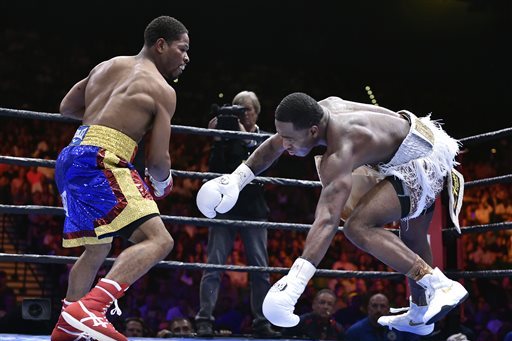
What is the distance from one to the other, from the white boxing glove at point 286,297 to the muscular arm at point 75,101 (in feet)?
3.80

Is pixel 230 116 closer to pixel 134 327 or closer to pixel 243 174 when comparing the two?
pixel 243 174

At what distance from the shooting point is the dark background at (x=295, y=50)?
9.00 metres

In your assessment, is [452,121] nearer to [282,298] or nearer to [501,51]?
[501,51]

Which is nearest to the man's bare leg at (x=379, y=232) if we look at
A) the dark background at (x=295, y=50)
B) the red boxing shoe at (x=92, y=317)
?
the red boxing shoe at (x=92, y=317)

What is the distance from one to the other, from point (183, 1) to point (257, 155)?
582 cm

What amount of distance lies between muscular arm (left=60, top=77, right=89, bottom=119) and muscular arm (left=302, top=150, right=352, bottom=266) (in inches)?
41.5

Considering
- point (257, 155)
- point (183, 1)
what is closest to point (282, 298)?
point (257, 155)

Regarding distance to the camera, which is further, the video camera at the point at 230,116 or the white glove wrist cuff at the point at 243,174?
the video camera at the point at 230,116

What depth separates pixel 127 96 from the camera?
2.99 meters

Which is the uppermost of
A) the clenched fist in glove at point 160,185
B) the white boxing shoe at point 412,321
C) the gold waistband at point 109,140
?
the gold waistband at point 109,140

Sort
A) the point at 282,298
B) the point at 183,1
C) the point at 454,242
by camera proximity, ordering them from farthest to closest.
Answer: the point at 183,1 < the point at 454,242 < the point at 282,298

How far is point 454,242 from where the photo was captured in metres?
4.45

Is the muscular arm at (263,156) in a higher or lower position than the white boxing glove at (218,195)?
higher

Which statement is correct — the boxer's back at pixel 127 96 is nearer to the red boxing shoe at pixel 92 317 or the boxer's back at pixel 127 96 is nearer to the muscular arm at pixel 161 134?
the muscular arm at pixel 161 134
